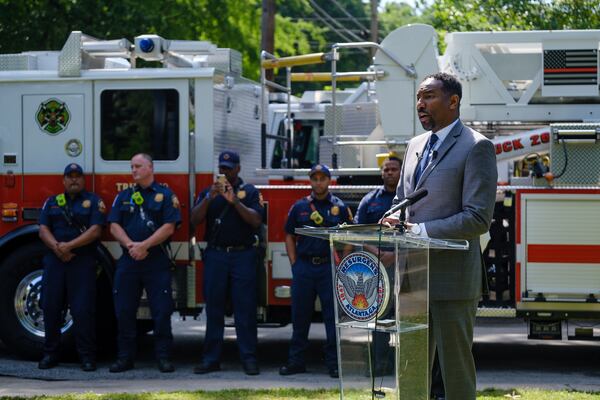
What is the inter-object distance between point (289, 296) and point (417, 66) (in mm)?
2509

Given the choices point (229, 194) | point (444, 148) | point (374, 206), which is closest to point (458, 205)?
point (444, 148)

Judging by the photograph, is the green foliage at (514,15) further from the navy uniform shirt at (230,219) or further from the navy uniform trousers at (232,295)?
the navy uniform trousers at (232,295)

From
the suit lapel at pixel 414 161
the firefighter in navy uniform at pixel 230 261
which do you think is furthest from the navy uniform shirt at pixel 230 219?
the suit lapel at pixel 414 161

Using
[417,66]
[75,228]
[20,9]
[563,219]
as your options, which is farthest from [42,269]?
[20,9]

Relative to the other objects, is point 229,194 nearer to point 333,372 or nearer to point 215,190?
point 215,190

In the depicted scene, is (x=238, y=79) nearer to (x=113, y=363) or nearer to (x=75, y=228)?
(x=75, y=228)

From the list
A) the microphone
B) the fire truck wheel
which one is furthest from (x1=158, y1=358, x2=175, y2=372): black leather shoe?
the microphone

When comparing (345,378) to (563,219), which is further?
(563,219)

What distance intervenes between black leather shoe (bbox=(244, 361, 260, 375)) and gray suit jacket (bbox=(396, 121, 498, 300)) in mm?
4758

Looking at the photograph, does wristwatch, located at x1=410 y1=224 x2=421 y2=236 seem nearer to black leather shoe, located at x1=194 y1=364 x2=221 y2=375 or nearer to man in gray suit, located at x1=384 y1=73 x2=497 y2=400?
man in gray suit, located at x1=384 y1=73 x2=497 y2=400

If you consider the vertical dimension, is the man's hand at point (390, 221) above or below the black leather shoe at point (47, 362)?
above

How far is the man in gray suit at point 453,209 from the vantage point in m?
5.35

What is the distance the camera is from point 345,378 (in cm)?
523

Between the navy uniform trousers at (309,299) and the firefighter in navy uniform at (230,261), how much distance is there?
0.43 meters
